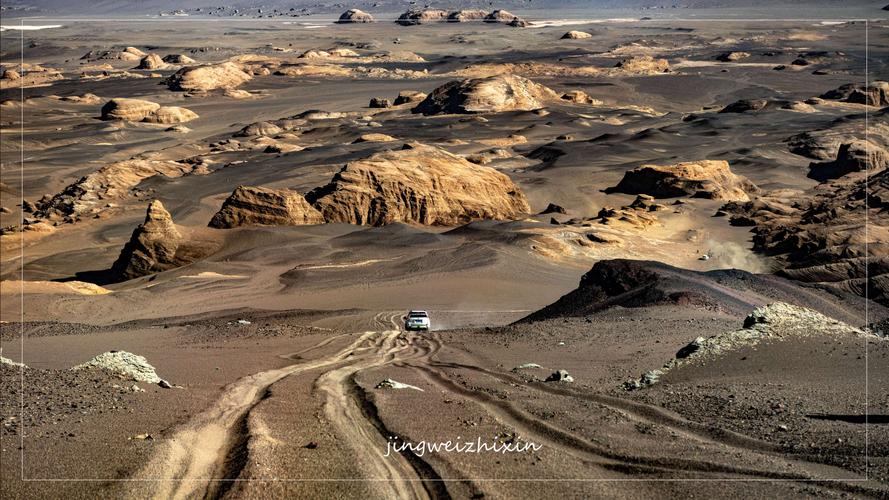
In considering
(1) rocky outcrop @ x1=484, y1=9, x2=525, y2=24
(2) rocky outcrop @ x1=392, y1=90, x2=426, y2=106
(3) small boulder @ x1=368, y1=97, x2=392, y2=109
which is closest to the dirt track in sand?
(3) small boulder @ x1=368, y1=97, x2=392, y2=109

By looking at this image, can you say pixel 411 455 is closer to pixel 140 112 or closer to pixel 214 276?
pixel 214 276

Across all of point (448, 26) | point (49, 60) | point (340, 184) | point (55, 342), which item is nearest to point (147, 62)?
point (49, 60)

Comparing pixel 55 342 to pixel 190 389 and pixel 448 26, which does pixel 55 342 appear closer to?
pixel 190 389

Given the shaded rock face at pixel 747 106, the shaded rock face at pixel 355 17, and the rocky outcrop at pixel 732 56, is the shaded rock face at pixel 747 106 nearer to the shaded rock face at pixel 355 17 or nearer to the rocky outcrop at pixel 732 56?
the rocky outcrop at pixel 732 56

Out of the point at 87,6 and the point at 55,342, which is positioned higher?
the point at 87,6

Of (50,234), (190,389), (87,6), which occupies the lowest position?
(50,234)

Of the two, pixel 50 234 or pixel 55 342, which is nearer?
pixel 55 342
